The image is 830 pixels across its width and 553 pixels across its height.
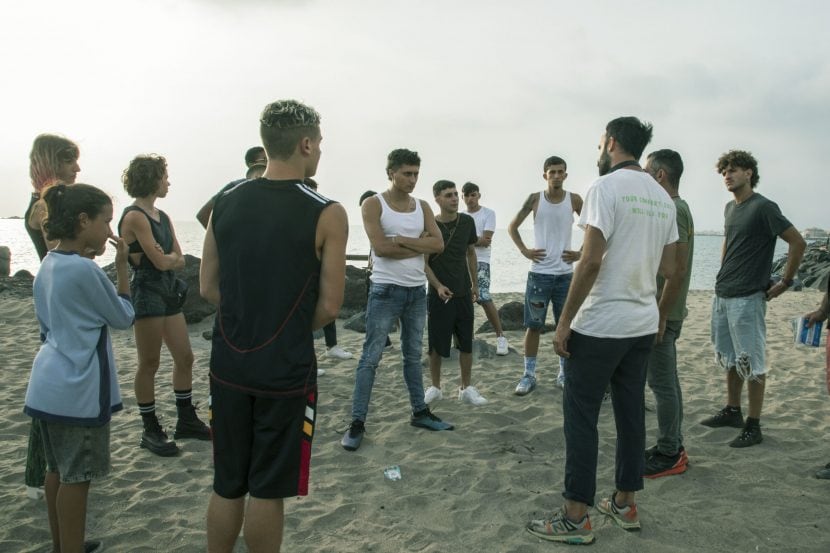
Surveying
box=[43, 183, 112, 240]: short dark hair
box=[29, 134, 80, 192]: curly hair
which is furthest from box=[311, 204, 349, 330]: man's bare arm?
box=[29, 134, 80, 192]: curly hair

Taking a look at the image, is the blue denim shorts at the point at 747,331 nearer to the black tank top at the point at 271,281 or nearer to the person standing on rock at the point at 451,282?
the person standing on rock at the point at 451,282

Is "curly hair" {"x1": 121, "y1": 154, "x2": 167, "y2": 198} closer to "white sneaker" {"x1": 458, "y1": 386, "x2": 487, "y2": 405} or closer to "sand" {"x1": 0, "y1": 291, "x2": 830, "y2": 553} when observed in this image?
"sand" {"x1": 0, "y1": 291, "x2": 830, "y2": 553}

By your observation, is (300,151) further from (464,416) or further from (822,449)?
(822,449)

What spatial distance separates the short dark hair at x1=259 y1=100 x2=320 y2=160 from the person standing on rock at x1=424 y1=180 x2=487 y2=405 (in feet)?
9.60

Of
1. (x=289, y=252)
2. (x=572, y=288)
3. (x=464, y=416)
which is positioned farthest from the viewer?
(x=464, y=416)

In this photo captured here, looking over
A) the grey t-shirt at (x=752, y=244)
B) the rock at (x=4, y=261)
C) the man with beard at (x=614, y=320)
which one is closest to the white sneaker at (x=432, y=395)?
the man with beard at (x=614, y=320)

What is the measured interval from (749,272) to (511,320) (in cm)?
596

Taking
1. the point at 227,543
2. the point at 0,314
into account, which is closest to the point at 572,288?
the point at 227,543

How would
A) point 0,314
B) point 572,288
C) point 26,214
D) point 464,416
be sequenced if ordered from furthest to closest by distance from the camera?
1. point 0,314
2. point 464,416
3. point 26,214
4. point 572,288

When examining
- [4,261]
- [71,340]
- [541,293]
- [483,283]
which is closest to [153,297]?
[71,340]

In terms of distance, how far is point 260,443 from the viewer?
218 centimetres

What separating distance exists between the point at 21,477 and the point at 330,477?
6.64 feet

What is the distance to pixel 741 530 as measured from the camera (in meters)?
3.10

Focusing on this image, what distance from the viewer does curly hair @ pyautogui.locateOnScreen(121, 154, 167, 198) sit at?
12.9ft
